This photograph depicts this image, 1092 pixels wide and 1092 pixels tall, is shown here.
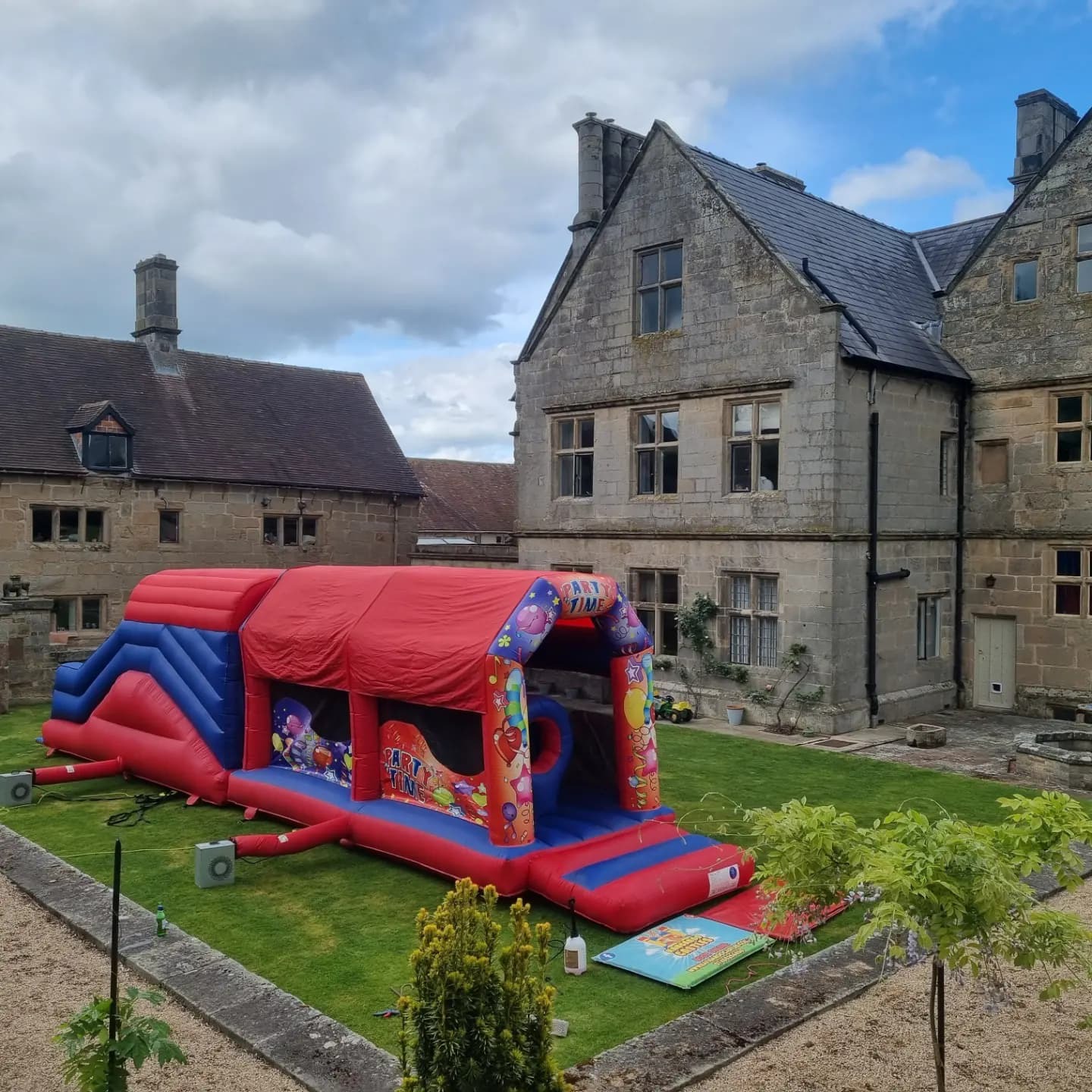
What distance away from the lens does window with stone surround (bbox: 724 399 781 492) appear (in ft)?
59.8

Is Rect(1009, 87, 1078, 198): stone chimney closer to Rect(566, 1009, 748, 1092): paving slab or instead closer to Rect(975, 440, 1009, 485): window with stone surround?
Rect(975, 440, 1009, 485): window with stone surround

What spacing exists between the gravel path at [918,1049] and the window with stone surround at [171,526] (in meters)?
21.8

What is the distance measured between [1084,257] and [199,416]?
2110cm

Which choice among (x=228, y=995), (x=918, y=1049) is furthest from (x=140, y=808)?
(x=918, y=1049)

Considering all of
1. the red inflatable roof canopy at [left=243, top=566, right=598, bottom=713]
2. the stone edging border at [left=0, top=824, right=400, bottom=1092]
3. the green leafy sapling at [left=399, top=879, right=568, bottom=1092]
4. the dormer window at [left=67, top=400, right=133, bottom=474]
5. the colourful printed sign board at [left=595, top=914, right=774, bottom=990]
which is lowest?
the colourful printed sign board at [left=595, top=914, right=774, bottom=990]

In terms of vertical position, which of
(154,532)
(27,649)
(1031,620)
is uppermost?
(154,532)

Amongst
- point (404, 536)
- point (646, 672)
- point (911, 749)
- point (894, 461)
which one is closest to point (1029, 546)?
point (894, 461)

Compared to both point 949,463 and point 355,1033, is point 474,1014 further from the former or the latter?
point 949,463

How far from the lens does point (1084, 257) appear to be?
59.5 feet

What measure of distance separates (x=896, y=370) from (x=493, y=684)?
11.9 m

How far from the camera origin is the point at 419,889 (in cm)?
966

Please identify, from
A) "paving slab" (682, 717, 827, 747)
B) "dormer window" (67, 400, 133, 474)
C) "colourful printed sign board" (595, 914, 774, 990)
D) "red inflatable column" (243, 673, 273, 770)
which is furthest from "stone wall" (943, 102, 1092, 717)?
"dormer window" (67, 400, 133, 474)

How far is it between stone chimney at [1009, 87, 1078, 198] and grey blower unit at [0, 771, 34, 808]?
22.0 meters

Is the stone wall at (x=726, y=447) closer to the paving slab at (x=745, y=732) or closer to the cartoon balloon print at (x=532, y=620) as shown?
the paving slab at (x=745, y=732)
